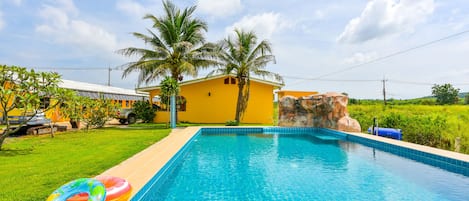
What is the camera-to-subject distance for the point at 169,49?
15.8 metres

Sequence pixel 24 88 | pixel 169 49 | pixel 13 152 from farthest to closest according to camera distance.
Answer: pixel 169 49 → pixel 13 152 → pixel 24 88

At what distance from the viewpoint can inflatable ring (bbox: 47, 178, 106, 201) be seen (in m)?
2.87

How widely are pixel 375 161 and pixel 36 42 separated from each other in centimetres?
2196

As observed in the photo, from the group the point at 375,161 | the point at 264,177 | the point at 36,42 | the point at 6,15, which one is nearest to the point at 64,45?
the point at 36,42

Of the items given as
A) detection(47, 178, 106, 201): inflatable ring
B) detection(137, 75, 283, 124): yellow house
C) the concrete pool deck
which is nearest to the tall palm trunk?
detection(137, 75, 283, 124): yellow house

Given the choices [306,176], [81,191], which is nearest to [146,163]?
[81,191]

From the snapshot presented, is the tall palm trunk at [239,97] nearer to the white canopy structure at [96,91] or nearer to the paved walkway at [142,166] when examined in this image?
the white canopy structure at [96,91]

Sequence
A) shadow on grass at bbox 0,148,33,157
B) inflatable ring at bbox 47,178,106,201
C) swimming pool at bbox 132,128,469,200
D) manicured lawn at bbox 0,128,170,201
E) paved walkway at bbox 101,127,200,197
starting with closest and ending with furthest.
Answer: inflatable ring at bbox 47,178,106,201 → manicured lawn at bbox 0,128,170,201 → paved walkway at bbox 101,127,200,197 → swimming pool at bbox 132,128,469,200 → shadow on grass at bbox 0,148,33,157

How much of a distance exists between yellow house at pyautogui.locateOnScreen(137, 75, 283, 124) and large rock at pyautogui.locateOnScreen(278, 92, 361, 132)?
2.97 m

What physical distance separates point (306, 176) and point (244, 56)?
1133cm

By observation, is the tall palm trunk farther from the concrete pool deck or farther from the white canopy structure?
the concrete pool deck

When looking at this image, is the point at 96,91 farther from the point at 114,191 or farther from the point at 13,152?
the point at 114,191

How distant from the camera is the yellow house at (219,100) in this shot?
18.2 m

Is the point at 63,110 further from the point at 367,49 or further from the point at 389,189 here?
the point at 367,49
